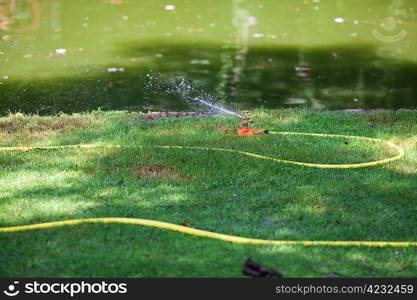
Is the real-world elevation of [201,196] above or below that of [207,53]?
below

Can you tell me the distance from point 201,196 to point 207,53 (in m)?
4.57

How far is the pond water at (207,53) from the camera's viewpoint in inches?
265

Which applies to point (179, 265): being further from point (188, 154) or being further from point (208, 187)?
point (188, 154)

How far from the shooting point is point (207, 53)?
8.44 metres

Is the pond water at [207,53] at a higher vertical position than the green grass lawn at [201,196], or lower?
higher

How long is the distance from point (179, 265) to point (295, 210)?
92cm

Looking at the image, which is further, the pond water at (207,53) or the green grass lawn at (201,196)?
the pond water at (207,53)

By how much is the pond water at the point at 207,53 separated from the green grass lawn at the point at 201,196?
1.08 metres

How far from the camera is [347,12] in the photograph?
36.5 ft

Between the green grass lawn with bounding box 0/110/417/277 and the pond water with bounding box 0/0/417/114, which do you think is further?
the pond water with bounding box 0/0/417/114

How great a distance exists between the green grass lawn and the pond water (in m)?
1.08

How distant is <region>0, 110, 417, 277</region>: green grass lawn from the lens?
10.9 ft

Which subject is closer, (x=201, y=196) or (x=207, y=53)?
(x=201, y=196)

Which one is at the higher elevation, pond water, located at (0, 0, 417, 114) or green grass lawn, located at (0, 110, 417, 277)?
pond water, located at (0, 0, 417, 114)
